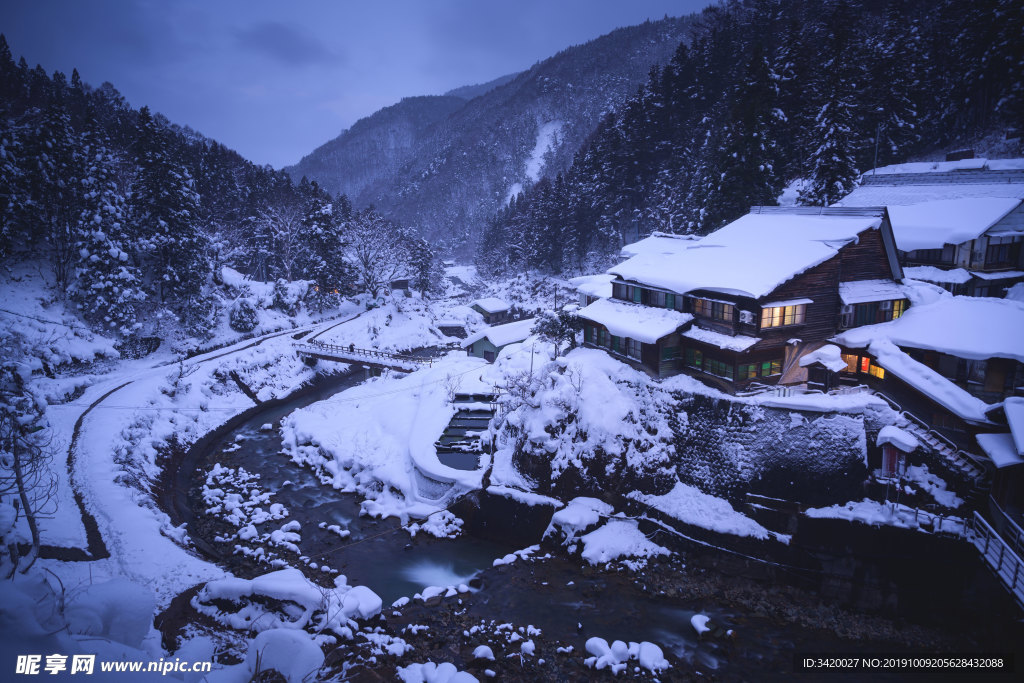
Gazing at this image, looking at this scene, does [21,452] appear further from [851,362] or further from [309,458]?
[851,362]

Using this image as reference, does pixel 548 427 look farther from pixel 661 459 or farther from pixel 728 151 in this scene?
pixel 728 151

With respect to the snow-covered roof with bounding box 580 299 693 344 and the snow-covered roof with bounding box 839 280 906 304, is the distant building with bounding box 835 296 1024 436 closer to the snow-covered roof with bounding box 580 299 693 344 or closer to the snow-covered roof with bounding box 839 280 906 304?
the snow-covered roof with bounding box 839 280 906 304

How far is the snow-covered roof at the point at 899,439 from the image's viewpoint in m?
16.4

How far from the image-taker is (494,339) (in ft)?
126

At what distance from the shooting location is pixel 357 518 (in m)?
21.6

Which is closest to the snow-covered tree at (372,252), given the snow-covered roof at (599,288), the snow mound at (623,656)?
the snow-covered roof at (599,288)

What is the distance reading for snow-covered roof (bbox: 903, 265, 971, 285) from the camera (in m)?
24.2

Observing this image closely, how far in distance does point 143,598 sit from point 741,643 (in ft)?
53.1

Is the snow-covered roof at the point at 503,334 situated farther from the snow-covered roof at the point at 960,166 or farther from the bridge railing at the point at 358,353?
the snow-covered roof at the point at 960,166

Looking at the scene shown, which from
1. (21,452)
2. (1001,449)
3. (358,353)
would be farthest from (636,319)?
(21,452)

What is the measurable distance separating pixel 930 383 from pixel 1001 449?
143 inches

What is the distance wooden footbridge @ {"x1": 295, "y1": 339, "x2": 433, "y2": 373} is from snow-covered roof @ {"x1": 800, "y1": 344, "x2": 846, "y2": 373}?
26.3m

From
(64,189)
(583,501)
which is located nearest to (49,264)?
(64,189)

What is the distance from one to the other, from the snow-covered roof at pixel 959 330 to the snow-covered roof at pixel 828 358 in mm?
945
